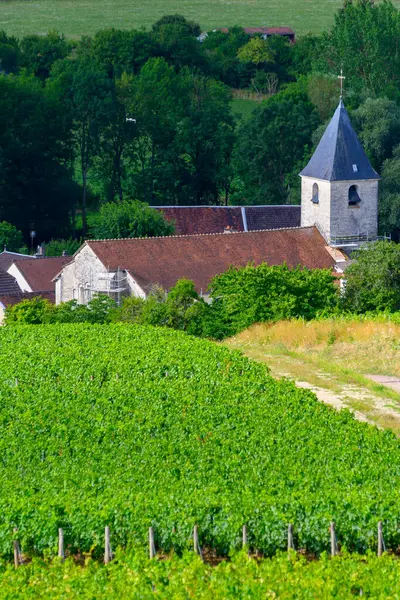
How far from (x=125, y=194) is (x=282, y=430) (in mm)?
53528

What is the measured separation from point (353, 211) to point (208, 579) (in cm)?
4073

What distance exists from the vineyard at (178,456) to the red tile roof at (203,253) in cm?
1518

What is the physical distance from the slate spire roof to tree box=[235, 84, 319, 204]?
50.8 ft

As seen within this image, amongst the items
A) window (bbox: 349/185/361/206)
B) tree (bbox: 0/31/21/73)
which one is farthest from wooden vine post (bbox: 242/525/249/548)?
tree (bbox: 0/31/21/73)

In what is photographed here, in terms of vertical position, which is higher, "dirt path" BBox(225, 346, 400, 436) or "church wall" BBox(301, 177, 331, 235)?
"church wall" BBox(301, 177, 331, 235)

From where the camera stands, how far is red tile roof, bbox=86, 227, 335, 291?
53.0m

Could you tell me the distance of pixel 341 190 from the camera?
199 feet

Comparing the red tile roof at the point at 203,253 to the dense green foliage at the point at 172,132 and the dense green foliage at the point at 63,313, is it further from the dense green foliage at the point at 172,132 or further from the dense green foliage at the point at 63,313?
the dense green foliage at the point at 172,132

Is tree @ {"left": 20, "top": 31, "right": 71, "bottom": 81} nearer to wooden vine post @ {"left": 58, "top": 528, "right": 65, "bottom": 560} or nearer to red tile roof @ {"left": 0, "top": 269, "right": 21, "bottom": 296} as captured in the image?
red tile roof @ {"left": 0, "top": 269, "right": 21, "bottom": 296}

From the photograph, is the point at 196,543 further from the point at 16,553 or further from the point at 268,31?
the point at 268,31

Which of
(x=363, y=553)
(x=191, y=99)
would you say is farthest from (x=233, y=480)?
(x=191, y=99)

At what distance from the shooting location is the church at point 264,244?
52969 millimetres

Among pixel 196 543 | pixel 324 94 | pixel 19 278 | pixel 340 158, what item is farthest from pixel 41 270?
pixel 196 543

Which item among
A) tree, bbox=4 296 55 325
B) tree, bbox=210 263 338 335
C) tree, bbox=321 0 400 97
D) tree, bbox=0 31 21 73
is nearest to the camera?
tree, bbox=210 263 338 335
